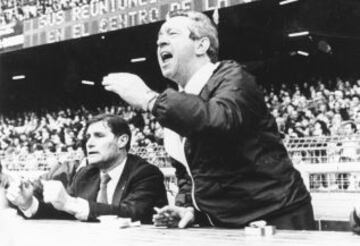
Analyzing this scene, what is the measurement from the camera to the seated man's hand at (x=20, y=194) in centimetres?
157

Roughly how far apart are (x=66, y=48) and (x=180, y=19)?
26.5 ft

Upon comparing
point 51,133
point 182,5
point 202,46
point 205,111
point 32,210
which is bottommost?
point 32,210

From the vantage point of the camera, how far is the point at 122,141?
2.04 m

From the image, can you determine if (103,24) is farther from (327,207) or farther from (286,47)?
(327,207)

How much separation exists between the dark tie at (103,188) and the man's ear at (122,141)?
0.47 ft

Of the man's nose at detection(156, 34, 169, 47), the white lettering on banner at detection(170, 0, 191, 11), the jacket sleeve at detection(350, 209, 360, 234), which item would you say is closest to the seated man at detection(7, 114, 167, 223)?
the man's nose at detection(156, 34, 169, 47)

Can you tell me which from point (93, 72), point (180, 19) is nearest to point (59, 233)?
point (180, 19)

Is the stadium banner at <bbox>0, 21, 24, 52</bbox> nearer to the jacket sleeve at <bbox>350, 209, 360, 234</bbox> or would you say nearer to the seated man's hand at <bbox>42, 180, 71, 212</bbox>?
the seated man's hand at <bbox>42, 180, 71, 212</bbox>

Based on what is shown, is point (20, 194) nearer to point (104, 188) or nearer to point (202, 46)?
point (104, 188)

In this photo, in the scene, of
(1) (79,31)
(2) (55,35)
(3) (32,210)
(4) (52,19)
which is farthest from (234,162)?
(4) (52,19)

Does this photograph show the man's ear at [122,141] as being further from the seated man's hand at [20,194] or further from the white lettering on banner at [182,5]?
the white lettering on banner at [182,5]

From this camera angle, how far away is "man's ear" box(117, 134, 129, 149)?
6.66ft

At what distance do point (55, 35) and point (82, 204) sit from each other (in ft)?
17.9

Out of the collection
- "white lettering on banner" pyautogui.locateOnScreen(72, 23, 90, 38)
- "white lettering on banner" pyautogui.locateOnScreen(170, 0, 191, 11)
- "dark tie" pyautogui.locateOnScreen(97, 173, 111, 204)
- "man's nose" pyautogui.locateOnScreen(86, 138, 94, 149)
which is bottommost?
"dark tie" pyautogui.locateOnScreen(97, 173, 111, 204)
